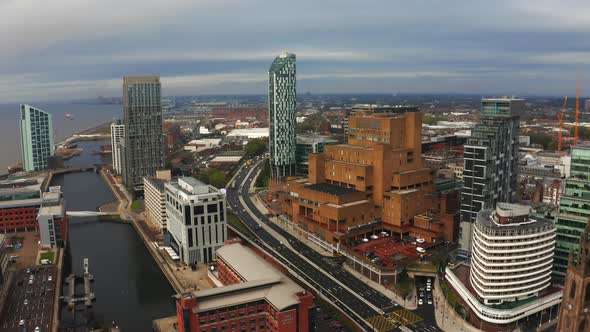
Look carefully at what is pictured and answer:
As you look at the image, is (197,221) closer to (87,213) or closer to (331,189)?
(331,189)

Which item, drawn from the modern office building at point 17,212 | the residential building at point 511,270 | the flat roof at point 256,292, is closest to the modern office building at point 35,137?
the modern office building at point 17,212

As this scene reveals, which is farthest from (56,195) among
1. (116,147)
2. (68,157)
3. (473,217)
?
(68,157)

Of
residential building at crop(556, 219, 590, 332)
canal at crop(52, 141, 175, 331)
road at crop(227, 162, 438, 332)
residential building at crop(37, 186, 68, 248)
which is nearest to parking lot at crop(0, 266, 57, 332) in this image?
canal at crop(52, 141, 175, 331)

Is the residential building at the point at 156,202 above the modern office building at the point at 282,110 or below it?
below

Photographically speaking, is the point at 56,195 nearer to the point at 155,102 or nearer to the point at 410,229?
the point at 155,102

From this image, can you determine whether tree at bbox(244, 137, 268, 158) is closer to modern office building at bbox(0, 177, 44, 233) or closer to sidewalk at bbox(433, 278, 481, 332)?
modern office building at bbox(0, 177, 44, 233)

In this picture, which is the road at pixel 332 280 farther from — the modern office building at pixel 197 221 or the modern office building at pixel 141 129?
the modern office building at pixel 141 129
